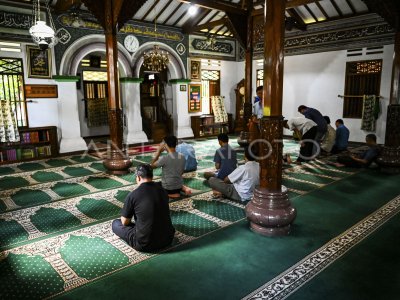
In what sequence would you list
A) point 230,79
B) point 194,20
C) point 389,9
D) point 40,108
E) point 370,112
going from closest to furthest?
point 389,9 → point 40,108 → point 370,112 → point 194,20 → point 230,79

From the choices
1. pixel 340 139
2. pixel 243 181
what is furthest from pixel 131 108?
pixel 243 181

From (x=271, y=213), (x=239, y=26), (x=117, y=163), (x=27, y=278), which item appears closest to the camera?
(x=27, y=278)

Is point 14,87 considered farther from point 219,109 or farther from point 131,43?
point 219,109

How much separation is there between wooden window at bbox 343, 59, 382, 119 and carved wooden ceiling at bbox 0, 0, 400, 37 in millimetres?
1428

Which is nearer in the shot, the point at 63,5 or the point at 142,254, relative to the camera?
the point at 142,254

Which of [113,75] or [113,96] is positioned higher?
[113,75]

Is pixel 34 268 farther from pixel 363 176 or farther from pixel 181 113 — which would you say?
pixel 181 113

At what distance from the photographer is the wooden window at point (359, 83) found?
8336 millimetres

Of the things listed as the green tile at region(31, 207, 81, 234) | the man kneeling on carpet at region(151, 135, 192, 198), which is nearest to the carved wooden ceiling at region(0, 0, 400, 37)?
the man kneeling on carpet at region(151, 135, 192, 198)

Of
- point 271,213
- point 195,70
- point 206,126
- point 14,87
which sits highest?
point 195,70

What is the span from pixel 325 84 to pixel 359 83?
3.15 ft

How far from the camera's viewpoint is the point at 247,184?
3.89 m

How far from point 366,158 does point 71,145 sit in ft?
22.1

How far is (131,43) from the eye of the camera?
349 inches
